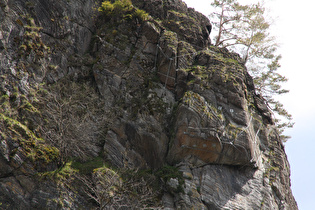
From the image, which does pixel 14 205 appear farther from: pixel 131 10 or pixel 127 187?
pixel 131 10

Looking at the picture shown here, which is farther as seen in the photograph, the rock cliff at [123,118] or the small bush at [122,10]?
the small bush at [122,10]

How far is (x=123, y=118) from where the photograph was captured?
18953 millimetres

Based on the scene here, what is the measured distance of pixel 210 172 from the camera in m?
17.9

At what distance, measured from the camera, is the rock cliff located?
14312 mm

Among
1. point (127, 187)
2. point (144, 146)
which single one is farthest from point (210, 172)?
point (127, 187)

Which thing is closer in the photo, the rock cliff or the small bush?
the rock cliff

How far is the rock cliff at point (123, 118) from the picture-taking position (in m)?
14.3

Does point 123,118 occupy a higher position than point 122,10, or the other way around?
point 122,10

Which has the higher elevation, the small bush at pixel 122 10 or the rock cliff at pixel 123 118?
the small bush at pixel 122 10

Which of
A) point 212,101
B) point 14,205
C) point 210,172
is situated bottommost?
point 14,205

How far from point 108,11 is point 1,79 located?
12186 millimetres

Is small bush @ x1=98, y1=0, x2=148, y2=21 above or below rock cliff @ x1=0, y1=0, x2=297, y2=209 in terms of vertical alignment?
above

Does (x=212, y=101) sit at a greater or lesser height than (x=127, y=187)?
greater

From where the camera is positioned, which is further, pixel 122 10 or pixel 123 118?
pixel 122 10
